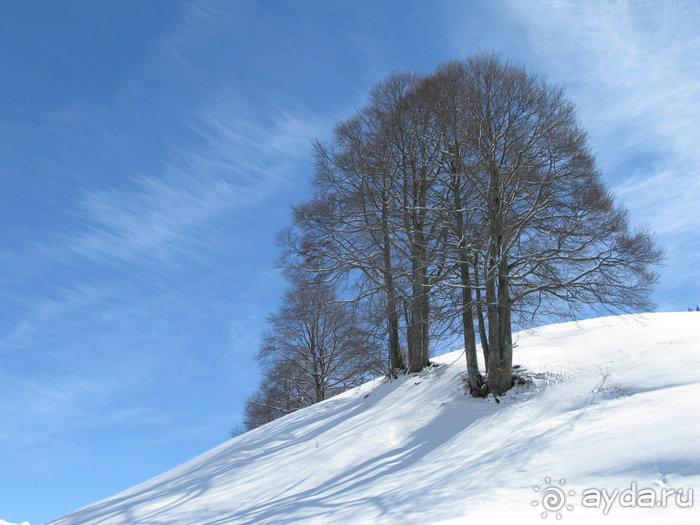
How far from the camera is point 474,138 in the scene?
494 inches

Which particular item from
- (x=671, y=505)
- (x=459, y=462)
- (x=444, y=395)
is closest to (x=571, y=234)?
(x=444, y=395)

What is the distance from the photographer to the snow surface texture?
6793mm

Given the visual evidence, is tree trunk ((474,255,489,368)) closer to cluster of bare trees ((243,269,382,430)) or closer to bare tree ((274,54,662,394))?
bare tree ((274,54,662,394))

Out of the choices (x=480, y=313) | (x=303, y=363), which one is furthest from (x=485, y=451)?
(x=303, y=363)

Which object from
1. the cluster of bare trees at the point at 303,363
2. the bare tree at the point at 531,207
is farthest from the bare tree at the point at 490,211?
the cluster of bare trees at the point at 303,363

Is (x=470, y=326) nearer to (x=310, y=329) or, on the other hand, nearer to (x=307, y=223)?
(x=307, y=223)

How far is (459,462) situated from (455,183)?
7.31 m

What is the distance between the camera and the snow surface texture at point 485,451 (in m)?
6.79

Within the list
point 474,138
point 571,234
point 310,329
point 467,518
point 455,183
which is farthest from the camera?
point 310,329

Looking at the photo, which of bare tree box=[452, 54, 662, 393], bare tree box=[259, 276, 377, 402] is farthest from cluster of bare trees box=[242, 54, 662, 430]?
bare tree box=[259, 276, 377, 402]

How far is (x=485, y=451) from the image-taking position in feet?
29.0

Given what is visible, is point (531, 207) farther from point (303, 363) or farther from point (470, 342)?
point (303, 363)

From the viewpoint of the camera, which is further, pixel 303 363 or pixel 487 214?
pixel 303 363

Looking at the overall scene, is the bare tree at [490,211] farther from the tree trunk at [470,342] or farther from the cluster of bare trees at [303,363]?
the cluster of bare trees at [303,363]
